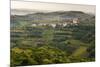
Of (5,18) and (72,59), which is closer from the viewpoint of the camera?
(5,18)

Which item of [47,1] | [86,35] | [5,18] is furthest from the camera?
[86,35]

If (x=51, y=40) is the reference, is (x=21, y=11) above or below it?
above

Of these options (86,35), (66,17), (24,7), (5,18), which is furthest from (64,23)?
(5,18)

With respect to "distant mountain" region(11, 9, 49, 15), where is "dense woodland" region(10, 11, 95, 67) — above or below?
below

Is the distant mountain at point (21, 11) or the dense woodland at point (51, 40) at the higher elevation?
the distant mountain at point (21, 11)

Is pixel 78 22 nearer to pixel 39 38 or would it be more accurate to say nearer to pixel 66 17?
pixel 66 17

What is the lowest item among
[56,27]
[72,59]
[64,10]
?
[72,59]

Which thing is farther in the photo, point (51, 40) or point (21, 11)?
point (51, 40)

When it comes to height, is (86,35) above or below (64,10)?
below
